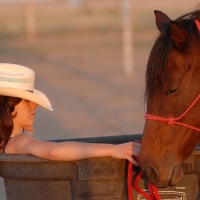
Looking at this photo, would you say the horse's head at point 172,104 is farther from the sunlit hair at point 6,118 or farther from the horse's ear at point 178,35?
the sunlit hair at point 6,118

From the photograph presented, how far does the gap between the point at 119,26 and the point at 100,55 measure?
813 cm

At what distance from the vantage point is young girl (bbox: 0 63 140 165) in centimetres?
261

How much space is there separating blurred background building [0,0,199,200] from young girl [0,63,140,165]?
71cm

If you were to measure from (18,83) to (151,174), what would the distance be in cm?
93

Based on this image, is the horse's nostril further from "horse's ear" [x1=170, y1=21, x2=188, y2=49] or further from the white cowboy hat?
the white cowboy hat

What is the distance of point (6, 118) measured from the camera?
290 cm

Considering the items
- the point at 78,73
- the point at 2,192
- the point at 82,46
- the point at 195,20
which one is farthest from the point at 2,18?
the point at 195,20

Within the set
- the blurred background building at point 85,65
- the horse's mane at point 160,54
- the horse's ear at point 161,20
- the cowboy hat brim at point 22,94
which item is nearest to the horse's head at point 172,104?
the horse's mane at point 160,54

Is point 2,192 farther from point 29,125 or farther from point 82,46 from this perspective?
point 82,46

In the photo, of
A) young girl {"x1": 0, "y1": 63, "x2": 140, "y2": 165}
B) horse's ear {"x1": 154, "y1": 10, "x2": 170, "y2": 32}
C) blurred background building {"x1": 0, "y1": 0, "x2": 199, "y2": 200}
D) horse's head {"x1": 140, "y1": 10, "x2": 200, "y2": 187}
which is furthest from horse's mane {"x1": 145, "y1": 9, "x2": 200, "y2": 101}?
blurred background building {"x1": 0, "y1": 0, "x2": 199, "y2": 200}

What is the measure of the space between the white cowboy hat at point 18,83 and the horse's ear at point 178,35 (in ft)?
2.87

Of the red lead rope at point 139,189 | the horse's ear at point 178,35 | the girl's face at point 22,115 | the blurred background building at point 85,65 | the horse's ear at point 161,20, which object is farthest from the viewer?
the blurred background building at point 85,65

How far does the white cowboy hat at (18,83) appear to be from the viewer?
2.90 metres

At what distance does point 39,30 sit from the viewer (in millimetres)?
23094
